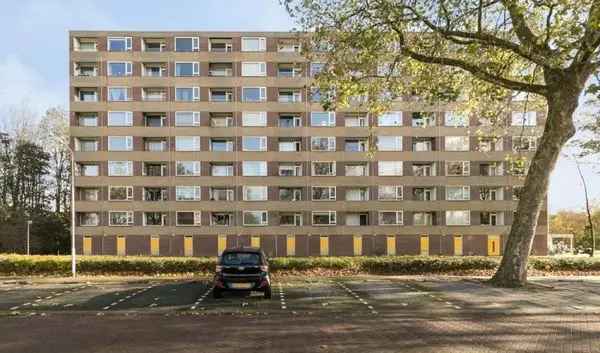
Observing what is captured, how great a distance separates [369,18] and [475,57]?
433cm

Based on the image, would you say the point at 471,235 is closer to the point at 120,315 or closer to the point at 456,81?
the point at 456,81

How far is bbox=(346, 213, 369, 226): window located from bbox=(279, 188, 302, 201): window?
515cm

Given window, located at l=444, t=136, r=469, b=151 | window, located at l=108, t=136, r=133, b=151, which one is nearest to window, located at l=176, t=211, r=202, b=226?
window, located at l=108, t=136, r=133, b=151

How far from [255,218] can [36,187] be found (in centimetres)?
2955

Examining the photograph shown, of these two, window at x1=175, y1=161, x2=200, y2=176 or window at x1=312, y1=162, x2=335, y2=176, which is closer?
window at x1=175, y1=161, x2=200, y2=176

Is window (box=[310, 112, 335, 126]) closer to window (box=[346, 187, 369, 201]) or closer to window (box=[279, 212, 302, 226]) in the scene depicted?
window (box=[346, 187, 369, 201])

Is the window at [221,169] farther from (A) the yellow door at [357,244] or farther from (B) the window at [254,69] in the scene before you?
(A) the yellow door at [357,244]

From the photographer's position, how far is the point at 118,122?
48.1 metres

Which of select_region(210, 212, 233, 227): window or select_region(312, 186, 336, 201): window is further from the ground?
select_region(312, 186, 336, 201): window

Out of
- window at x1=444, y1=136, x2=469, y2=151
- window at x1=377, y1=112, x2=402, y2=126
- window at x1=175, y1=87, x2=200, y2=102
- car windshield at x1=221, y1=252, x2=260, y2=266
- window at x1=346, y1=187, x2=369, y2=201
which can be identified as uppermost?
window at x1=175, y1=87, x2=200, y2=102

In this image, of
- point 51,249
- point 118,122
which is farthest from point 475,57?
point 51,249

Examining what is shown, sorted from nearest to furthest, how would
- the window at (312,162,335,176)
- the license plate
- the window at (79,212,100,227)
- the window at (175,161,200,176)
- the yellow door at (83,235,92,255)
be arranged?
the license plate, the yellow door at (83,235,92,255), the window at (79,212,100,227), the window at (175,161,200,176), the window at (312,162,335,176)

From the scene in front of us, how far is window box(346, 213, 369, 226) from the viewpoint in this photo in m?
48.3

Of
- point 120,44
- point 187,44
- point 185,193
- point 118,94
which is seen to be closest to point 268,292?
point 185,193
